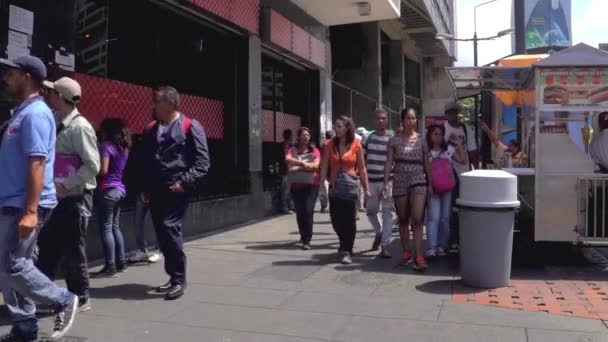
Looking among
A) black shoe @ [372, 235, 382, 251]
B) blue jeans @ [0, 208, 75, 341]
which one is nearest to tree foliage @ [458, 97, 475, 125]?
black shoe @ [372, 235, 382, 251]

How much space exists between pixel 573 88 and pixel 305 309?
152 inches

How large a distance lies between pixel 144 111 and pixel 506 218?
4785 millimetres

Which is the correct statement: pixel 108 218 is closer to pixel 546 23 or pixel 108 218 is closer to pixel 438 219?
pixel 438 219

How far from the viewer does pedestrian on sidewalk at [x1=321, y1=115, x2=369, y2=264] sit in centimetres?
718

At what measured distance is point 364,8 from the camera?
13656 mm

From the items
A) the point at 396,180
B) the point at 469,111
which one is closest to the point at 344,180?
the point at 396,180

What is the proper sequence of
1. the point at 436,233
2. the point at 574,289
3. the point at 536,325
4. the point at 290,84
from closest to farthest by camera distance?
the point at 536,325 < the point at 574,289 < the point at 436,233 < the point at 290,84

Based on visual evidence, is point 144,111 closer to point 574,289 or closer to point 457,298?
point 457,298

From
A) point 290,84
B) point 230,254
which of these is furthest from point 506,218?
point 290,84

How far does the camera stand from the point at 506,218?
230 inches

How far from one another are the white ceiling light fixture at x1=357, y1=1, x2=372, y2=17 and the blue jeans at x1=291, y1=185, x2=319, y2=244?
21.3 ft

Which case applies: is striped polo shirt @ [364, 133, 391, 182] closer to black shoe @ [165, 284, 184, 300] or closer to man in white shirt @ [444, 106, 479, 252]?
man in white shirt @ [444, 106, 479, 252]

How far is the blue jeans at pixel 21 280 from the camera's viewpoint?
149 inches

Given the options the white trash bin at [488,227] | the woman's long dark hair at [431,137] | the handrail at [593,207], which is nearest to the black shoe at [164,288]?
the white trash bin at [488,227]
